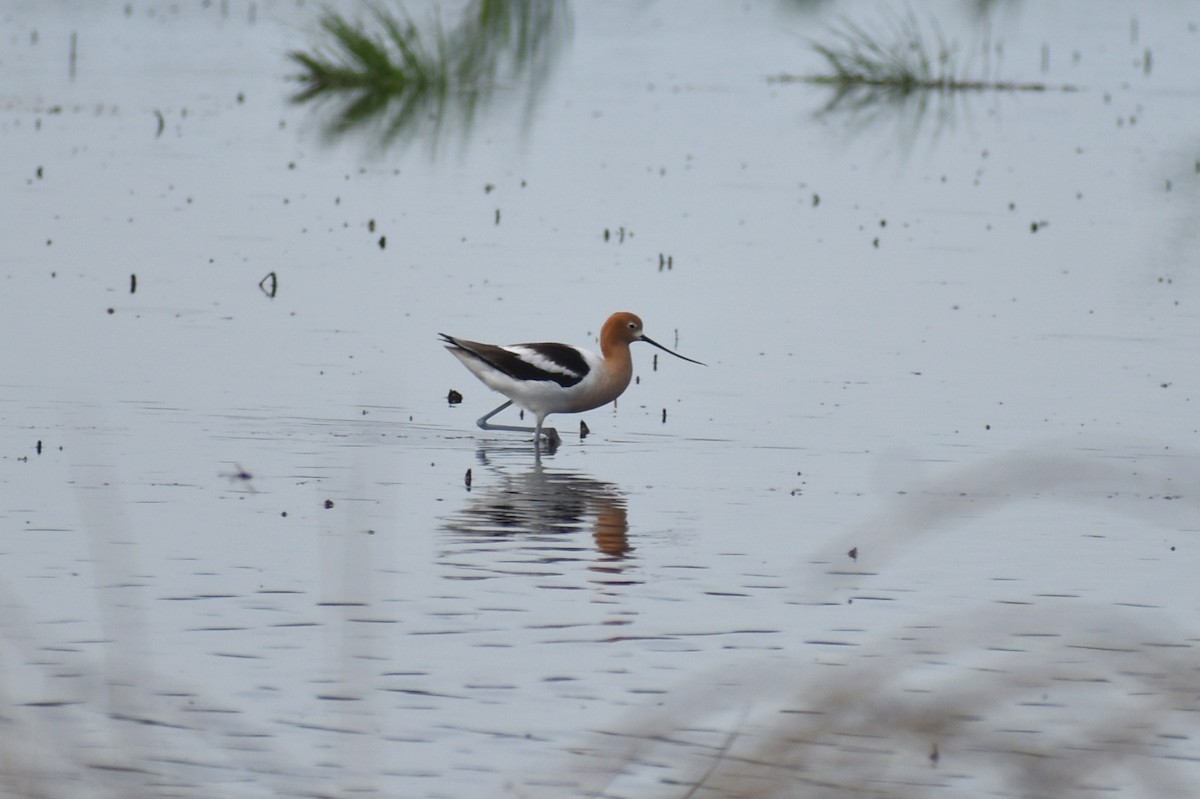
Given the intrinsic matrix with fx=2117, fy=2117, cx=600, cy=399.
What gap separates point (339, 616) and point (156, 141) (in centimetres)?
1918

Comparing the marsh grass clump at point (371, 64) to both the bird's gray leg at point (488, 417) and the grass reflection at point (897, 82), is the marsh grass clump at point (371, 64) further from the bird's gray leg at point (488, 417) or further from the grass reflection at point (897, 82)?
the bird's gray leg at point (488, 417)

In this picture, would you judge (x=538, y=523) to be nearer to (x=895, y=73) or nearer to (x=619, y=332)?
(x=619, y=332)

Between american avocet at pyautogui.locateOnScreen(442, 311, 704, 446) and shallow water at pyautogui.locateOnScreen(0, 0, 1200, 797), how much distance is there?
0.82ft

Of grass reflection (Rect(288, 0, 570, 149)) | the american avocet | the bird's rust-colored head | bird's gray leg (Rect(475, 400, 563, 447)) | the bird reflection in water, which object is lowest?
the bird reflection in water

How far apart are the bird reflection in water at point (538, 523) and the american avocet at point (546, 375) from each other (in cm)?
63

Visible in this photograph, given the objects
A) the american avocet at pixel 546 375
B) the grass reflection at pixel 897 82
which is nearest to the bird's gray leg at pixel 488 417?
the american avocet at pixel 546 375

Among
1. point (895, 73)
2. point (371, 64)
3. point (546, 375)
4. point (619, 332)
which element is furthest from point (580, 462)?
point (895, 73)

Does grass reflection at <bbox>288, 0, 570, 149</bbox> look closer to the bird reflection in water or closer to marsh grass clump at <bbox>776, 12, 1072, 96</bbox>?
marsh grass clump at <bbox>776, 12, 1072, 96</bbox>

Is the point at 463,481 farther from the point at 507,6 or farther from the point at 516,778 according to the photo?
the point at 507,6

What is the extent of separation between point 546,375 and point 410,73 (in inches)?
889

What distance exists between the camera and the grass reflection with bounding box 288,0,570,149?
29578 mm

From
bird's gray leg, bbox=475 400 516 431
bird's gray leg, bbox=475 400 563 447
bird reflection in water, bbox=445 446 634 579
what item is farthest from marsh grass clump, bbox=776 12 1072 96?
bird reflection in water, bbox=445 446 634 579

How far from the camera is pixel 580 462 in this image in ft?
37.1

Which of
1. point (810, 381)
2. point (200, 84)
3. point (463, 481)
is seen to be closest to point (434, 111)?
point (200, 84)
